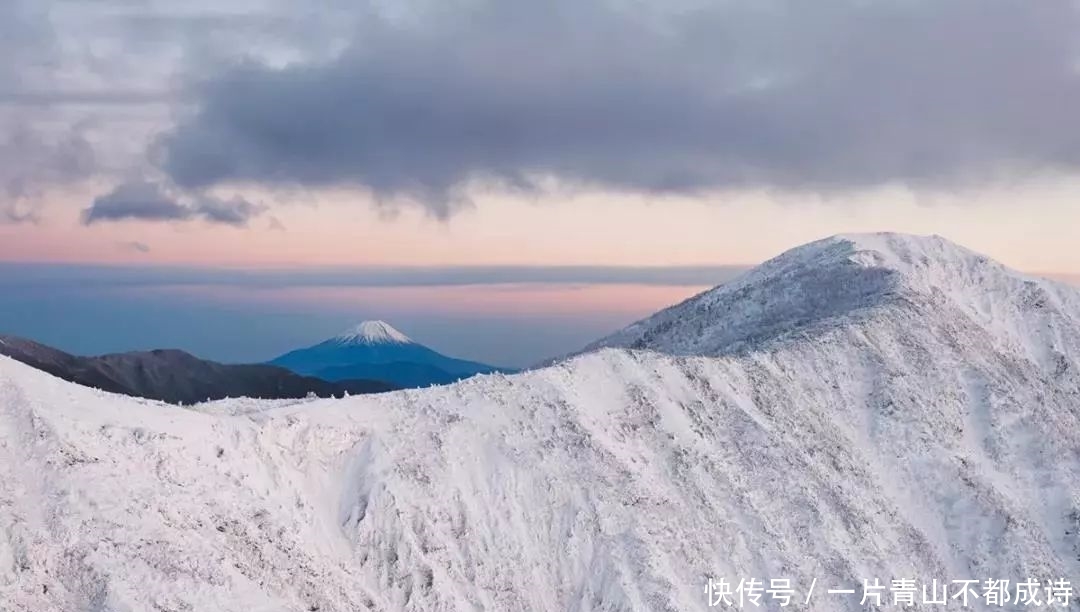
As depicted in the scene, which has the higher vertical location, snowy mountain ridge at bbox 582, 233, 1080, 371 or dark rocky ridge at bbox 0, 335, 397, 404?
snowy mountain ridge at bbox 582, 233, 1080, 371

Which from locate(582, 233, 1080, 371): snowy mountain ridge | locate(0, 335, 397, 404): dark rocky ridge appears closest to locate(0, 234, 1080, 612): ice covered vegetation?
locate(582, 233, 1080, 371): snowy mountain ridge

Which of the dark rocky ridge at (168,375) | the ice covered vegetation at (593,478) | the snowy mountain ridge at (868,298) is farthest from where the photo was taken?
the dark rocky ridge at (168,375)

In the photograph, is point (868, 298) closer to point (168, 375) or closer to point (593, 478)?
point (593, 478)

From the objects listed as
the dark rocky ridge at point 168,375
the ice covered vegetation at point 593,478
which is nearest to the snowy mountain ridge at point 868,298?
the ice covered vegetation at point 593,478

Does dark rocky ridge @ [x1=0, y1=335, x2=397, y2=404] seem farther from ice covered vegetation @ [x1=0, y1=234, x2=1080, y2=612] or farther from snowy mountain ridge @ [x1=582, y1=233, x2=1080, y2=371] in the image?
ice covered vegetation @ [x1=0, y1=234, x2=1080, y2=612]

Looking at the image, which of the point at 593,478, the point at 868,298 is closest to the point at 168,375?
the point at 868,298

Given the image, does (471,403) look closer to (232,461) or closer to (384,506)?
(384,506)

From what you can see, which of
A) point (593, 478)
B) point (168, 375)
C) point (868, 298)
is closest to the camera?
point (593, 478)

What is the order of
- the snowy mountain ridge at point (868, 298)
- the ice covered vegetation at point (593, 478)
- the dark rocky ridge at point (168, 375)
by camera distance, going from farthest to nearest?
the dark rocky ridge at point (168, 375), the snowy mountain ridge at point (868, 298), the ice covered vegetation at point (593, 478)

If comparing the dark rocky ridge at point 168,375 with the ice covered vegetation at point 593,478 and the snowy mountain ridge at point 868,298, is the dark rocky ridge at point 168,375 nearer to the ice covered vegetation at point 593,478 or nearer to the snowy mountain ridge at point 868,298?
the snowy mountain ridge at point 868,298

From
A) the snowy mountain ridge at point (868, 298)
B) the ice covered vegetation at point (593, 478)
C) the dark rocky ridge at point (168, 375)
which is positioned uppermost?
the snowy mountain ridge at point (868, 298)
